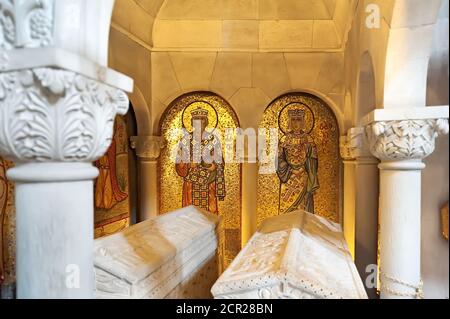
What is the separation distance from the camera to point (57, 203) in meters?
1.38

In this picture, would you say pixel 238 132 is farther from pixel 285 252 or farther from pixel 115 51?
pixel 285 252

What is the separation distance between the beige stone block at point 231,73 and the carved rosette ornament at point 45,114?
3.74 m


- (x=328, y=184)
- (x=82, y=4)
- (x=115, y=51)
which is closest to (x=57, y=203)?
(x=82, y=4)

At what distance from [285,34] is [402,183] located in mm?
3363

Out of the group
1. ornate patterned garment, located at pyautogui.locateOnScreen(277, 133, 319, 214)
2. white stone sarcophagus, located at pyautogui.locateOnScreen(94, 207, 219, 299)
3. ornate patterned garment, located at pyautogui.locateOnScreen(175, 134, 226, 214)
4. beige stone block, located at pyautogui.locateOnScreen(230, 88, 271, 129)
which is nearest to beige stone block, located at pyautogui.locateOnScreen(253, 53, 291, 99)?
beige stone block, located at pyautogui.locateOnScreen(230, 88, 271, 129)

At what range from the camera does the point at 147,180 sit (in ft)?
16.8

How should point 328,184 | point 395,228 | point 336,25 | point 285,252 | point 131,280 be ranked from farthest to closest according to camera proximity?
1. point 328,184
2. point 336,25
3. point 395,228
4. point 285,252
5. point 131,280

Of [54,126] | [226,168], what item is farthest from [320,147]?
[54,126]

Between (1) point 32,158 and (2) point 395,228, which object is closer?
(1) point 32,158

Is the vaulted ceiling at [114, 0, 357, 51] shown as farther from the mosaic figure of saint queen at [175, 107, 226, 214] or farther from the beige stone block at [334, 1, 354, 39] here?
the mosaic figure of saint queen at [175, 107, 226, 214]

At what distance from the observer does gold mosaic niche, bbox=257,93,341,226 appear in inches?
203

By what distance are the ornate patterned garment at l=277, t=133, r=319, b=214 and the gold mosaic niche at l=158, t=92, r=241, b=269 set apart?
697 millimetres

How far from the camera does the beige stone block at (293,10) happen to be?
4.88m
